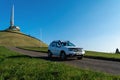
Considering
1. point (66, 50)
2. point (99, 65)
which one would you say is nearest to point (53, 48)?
point (66, 50)

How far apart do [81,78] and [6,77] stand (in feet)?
12.1

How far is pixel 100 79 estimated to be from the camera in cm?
1192

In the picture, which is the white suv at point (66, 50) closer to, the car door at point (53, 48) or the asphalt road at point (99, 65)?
the car door at point (53, 48)

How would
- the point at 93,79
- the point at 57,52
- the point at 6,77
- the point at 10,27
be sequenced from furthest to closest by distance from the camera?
the point at 10,27 < the point at 57,52 < the point at 6,77 < the point at 93,79

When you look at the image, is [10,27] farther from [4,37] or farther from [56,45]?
[56,45]

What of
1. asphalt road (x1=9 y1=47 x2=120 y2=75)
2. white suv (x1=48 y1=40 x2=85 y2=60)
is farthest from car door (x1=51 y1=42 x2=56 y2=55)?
asphalt road (x1=9 y1=47 x2=120 y2=75)

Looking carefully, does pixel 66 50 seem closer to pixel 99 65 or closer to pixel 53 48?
pixel 53 48

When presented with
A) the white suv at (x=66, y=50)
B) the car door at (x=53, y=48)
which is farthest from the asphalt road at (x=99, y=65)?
the car door at (x=53, y=48)

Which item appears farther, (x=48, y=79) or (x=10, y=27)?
(x=10, y=27)

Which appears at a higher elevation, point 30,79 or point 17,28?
point 17,28

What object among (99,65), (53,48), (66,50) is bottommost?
(99,65)

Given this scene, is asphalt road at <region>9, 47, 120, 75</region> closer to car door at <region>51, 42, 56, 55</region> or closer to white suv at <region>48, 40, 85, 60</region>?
white suv at <region>48, 40, 85, 60</region>

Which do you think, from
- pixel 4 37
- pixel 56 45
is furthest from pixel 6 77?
pixel 4 37

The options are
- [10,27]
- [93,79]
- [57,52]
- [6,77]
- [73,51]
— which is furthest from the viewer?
[10,27]
